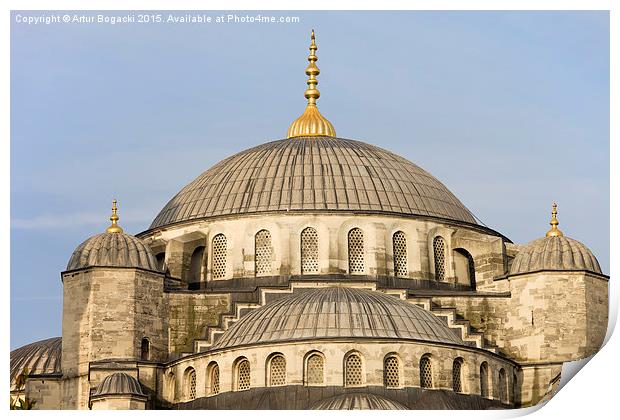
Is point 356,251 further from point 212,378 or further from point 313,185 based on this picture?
point 212,378

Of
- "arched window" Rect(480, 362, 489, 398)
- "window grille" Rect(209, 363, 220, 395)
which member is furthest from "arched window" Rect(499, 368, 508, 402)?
"window grille" Rect(209, 363, 220, 395)

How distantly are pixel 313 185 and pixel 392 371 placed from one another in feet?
43.4

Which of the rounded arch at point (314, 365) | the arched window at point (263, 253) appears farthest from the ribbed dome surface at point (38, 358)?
the rounded arch at point (314, 365)

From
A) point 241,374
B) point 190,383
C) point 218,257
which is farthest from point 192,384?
point 218,257

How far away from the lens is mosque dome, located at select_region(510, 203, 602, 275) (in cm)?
9112

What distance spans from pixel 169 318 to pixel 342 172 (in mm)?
9629

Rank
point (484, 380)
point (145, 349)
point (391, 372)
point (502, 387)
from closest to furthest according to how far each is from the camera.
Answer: point (391, 372) < point (484, 380) < point (502, 387) < point (145, 349)

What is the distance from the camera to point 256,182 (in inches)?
3750

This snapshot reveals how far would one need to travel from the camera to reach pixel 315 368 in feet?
273

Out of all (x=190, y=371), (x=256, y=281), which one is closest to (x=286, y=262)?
(x=256, y=281)

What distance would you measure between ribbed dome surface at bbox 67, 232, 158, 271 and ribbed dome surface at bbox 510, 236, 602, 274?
13.0 m

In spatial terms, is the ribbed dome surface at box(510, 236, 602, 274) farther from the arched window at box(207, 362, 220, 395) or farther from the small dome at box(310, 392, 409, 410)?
the arched window at box(207, 362, 220, 395)

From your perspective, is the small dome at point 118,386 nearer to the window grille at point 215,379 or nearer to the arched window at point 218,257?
the window grille at point 215,379

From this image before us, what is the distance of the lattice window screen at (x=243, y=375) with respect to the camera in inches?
3295
